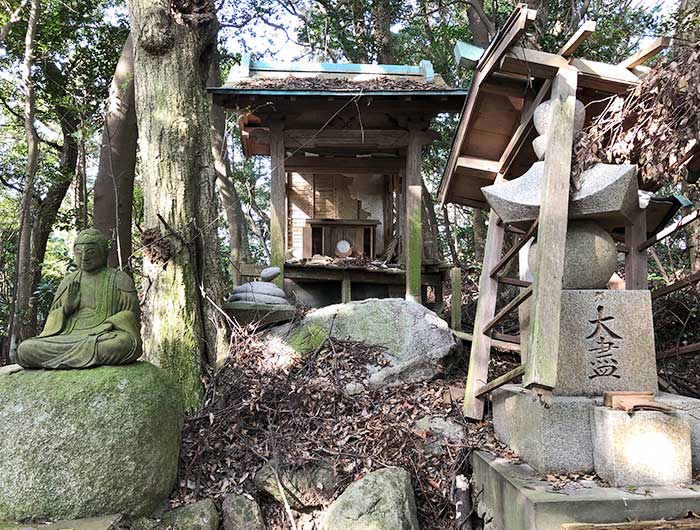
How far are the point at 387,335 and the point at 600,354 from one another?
282cm

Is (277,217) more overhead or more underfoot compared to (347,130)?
more underfoot

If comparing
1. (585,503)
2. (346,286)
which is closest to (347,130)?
(346,286)

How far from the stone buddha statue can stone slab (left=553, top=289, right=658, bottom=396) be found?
3.56 meters

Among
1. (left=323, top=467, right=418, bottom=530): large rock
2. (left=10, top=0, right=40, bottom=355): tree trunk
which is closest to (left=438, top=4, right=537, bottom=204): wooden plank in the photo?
(left=323, top=467, right=418, bottom=530): large rock

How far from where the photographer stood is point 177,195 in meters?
5.84

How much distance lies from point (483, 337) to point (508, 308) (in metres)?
0.77

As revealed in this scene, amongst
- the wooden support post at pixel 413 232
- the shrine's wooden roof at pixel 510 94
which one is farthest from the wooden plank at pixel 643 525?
the wooden support post at pixel 413 232

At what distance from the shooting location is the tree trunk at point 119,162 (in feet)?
27.3

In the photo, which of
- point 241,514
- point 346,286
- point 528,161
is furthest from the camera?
point 346,286

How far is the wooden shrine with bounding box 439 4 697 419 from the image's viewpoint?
3.83 m

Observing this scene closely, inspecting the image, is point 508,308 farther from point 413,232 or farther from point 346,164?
point 346,164

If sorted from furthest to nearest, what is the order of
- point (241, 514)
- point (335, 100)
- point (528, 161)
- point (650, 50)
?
point (335, 100) → point (528, 161) → point (650, 50) → point (241, 514)

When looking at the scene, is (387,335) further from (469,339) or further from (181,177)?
(181,177)

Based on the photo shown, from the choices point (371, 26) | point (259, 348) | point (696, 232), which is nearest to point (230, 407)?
point (259, 348)
